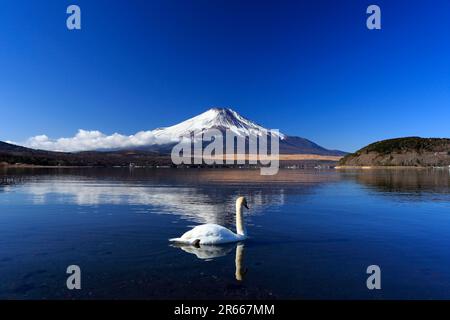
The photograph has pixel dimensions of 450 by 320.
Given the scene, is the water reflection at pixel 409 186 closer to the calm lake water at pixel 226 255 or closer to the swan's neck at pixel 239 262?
the calm lake water at pixel 226 255

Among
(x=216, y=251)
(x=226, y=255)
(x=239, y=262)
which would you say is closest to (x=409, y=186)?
(x=216, y=251)

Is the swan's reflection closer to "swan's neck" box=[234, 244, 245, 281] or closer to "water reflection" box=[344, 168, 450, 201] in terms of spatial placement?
"swan's neck" box=[234, 244, 245, 281]

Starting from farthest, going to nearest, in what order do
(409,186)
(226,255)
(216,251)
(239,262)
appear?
1. (409,186)
2. (216,251)
3. (226,255)
4. (239,262)

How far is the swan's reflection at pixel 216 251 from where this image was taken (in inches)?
540

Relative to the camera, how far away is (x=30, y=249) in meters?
15.7

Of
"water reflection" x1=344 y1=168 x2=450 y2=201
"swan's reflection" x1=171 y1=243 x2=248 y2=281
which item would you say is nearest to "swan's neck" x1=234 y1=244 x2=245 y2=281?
"swan's reflection" x1=171 y1=243 x2=248 y2=281

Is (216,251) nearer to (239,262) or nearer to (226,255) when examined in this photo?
(226,255)

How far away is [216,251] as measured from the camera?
15172 millimetres

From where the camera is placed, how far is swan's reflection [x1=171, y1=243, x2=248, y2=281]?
13.7 meters

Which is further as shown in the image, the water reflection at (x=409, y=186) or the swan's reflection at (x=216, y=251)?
the water reflection at (x=409, y=186)

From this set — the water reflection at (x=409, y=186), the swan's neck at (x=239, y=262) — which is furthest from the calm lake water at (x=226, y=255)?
the water reflection at (x=409, y=186)

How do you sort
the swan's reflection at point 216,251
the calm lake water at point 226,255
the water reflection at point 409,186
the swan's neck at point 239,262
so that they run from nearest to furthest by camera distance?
1. the calm lake water at point 226,255
2. the swan's neck at point 239,262
3. the swan's reflection at point 216,251
4. the water reflection at point 409,186

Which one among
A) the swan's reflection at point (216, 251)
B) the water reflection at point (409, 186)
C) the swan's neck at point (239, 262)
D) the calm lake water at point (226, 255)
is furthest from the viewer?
the water reflection at point (409, 186)
